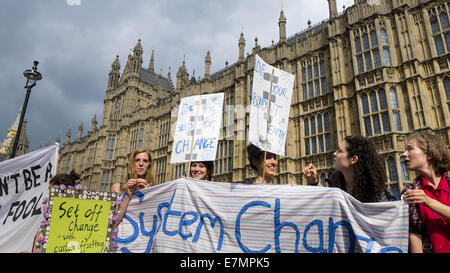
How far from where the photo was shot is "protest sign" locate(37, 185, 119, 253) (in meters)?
3.33

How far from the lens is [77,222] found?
137 inches

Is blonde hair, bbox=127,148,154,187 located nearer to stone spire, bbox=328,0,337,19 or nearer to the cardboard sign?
the cardboard sign

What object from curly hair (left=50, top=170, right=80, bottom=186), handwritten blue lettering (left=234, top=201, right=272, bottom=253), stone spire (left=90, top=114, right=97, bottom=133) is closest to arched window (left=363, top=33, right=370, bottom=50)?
handwritten blue lettering (left=234, top=201, right=272, bottom=253)

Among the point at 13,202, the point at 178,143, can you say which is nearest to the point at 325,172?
the point at 178,143

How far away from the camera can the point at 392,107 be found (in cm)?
1309

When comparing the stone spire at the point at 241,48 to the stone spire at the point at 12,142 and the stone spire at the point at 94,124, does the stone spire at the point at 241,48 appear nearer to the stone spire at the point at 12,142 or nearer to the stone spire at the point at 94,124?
the stone spire at the point at 94,124

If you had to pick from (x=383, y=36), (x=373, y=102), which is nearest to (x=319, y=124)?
(x=373, y=102)

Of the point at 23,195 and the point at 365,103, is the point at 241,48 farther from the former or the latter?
the point at 23,195

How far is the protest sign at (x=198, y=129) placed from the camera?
15.5ft

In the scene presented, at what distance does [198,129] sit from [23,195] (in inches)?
116

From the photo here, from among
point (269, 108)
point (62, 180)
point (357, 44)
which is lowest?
point (62, 180)

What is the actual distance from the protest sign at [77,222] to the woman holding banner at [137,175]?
0.95 ft

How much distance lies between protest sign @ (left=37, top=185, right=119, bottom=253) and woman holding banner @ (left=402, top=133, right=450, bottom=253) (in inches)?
139

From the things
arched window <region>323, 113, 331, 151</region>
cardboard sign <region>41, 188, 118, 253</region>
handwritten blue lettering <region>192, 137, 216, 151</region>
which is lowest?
cardboard sign <region>41, 188, 118, 253</region>
